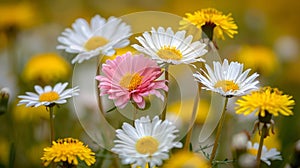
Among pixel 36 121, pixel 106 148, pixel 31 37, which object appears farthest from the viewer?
pixel 31 37

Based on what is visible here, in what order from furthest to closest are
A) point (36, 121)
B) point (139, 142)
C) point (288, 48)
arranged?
point (288, 48) < point (36, 121) < point (139, 142)

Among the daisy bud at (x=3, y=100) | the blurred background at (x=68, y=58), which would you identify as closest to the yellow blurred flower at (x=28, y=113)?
the blurred background at (x=68, y=58)

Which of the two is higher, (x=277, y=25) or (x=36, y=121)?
(x=277, y=25)

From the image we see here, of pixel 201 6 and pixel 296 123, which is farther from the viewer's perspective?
pixel 201 6

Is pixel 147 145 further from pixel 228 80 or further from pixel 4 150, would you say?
pixel 4 150

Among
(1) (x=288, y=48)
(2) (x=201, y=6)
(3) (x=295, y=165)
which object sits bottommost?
(3) (x=295, y=165)

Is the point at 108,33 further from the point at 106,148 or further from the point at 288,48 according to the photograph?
the point at 288,48

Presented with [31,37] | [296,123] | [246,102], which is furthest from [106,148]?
[31,37]

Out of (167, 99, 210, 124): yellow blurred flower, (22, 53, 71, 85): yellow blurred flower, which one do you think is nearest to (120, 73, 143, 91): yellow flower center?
(167, 99, 210, 124): yellow blurred flower
